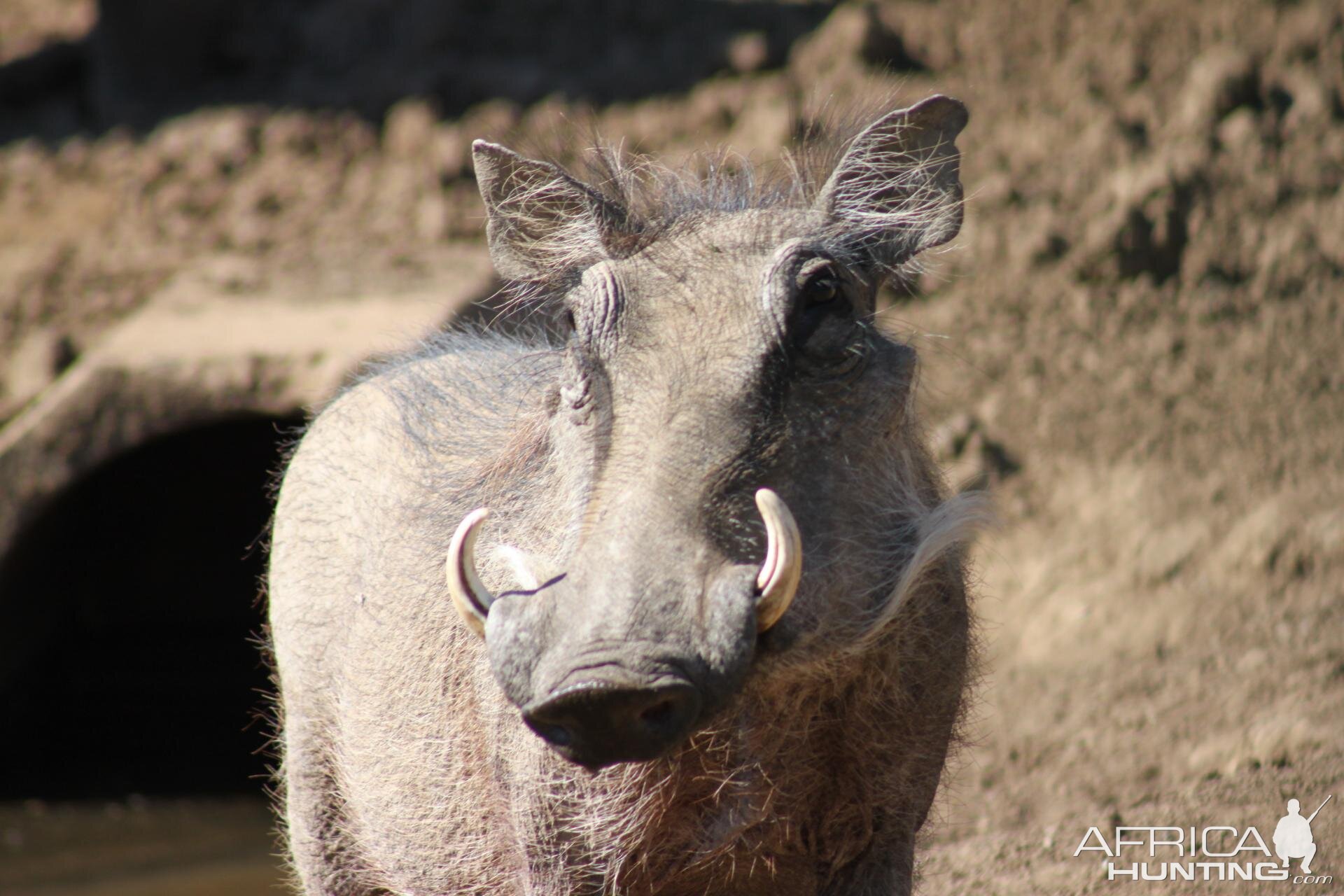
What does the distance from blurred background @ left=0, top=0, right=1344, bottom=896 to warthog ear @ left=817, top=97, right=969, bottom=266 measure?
240mm

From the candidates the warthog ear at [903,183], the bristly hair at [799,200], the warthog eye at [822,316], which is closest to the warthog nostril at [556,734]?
the warthog eye at [822,316]

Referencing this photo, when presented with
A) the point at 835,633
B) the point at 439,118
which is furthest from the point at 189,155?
the point at 835,633

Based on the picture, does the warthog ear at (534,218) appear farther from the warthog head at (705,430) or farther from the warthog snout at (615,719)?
the warthog snout at (615,719)

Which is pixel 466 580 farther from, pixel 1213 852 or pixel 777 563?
pixel 1213 852

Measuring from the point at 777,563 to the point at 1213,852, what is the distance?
2065mm

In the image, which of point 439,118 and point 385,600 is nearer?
point 385,600

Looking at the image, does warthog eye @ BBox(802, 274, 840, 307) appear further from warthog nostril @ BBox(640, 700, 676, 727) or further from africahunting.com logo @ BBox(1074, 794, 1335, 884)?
africahunting.com logo @ BBox(1074, 794, 1335, 884)

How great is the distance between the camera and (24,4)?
9547 mm

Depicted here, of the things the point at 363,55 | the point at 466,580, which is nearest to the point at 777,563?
the point at 466,580

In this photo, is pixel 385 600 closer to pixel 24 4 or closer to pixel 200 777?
pixel 200 777

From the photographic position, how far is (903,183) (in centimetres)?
281

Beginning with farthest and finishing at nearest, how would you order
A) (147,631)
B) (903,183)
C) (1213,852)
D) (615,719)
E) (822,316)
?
(147,631) < (1213,852) < (903,183) < (822,316) < (615,719)

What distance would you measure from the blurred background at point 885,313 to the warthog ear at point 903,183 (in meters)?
0.24

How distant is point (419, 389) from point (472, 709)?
3.44 ft
